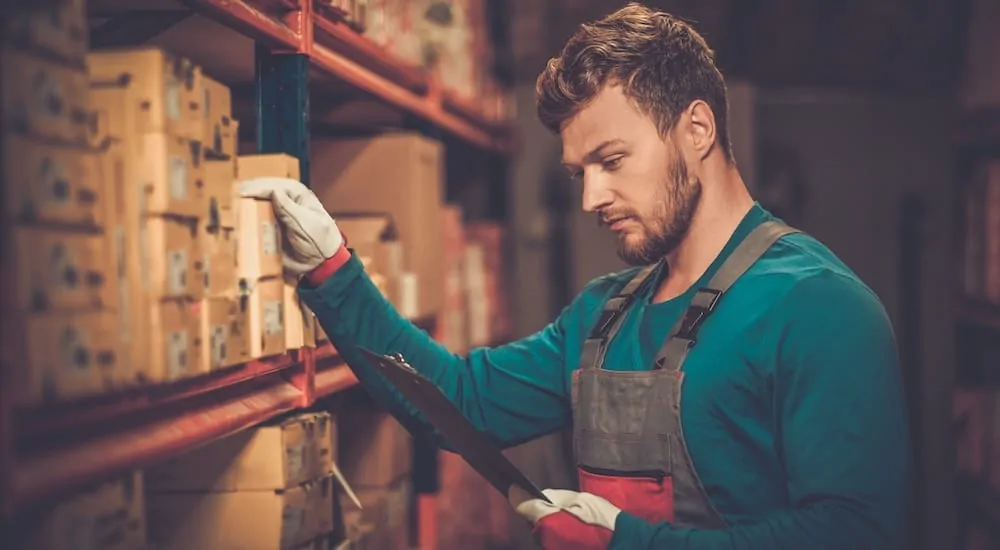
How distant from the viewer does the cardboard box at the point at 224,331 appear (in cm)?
172

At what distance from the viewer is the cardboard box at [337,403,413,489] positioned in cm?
299

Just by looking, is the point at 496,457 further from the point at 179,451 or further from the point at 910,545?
the point at 910,545

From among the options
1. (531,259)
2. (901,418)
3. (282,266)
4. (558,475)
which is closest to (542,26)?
(531,259)

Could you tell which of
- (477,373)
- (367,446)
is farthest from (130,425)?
(367,446)

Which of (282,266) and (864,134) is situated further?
(864,134)

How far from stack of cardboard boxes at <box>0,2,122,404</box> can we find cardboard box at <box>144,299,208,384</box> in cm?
11

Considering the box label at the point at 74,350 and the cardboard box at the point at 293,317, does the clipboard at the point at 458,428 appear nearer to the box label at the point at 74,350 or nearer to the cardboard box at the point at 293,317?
the cardboard box at the point at 293,317

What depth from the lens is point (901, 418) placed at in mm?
1824

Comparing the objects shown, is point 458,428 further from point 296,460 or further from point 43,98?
point 43,98

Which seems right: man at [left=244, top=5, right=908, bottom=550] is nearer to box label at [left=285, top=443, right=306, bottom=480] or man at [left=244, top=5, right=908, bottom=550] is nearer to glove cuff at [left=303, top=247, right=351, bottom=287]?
glove cuff at [left=303, top=247, right=351, bottom=287]

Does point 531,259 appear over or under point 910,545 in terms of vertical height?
over

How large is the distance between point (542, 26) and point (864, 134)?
1796 mm

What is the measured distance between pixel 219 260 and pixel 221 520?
0.60 m

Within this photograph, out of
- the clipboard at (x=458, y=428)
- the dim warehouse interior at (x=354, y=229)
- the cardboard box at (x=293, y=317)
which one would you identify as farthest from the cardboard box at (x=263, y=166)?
the clipboard at (x=458, y=428)
